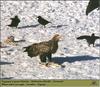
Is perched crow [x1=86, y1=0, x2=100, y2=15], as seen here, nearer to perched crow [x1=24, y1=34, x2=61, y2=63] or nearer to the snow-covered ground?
the snow-covered ground

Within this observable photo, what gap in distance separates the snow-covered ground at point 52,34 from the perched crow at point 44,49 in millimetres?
26

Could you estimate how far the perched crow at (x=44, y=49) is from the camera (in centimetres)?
215

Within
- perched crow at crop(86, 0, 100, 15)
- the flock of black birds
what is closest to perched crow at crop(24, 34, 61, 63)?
the flock of black birds

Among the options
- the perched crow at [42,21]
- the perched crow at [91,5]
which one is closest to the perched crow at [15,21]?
the perched crow at [42,21]

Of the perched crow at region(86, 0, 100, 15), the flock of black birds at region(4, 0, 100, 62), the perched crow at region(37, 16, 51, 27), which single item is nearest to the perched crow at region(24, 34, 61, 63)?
the flock of black birds at region(4, 0, 100, 62)

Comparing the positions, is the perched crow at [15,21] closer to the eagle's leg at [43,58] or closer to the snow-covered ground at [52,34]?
the snow-covered ground at [52,34]

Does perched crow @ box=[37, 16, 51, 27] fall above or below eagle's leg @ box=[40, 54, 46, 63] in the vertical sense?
above

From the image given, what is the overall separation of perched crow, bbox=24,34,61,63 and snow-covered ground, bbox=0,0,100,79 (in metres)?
0.03

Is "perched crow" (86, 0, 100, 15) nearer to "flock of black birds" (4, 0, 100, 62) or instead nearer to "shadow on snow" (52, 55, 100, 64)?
"flock of black birds" (4, 0, 100, 62)

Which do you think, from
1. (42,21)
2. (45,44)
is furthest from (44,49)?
(42,21)

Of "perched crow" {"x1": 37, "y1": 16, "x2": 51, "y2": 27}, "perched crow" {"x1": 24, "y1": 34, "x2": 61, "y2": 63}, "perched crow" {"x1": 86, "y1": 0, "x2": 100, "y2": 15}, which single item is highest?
"perched crow" {"x1": 86, "y1": 0, "x2": 100, "y2": 15}

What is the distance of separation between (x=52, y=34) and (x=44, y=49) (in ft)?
0.35

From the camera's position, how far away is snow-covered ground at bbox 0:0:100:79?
2.15 meters

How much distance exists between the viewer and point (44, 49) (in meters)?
2.17
